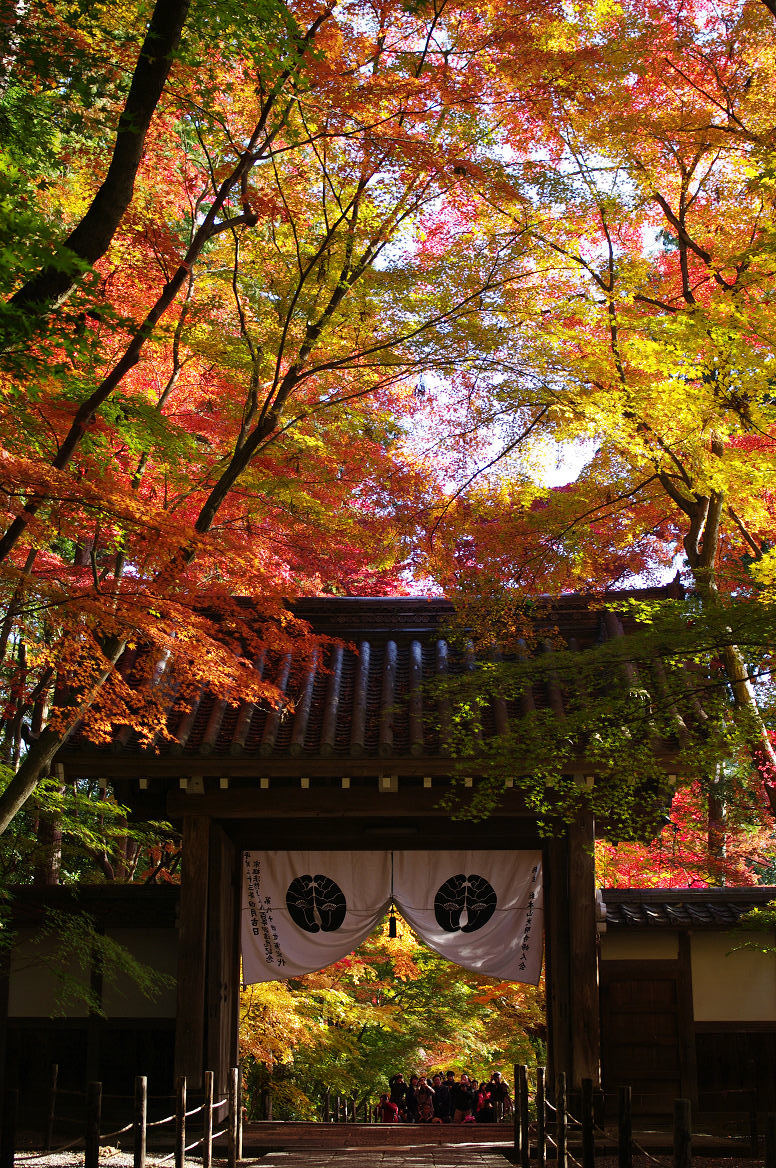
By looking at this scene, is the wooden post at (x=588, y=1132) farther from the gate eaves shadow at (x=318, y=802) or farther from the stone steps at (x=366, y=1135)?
the stone steps at (x=366, y=1135)

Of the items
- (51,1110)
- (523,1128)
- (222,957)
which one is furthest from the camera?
(222,957)

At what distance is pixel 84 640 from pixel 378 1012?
11502mm

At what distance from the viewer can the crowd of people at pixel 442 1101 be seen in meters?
14.5

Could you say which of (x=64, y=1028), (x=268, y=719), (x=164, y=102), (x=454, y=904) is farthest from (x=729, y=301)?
(x=64, y=1028)

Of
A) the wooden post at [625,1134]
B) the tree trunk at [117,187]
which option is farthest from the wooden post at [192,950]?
the tree trunk at [117,187]

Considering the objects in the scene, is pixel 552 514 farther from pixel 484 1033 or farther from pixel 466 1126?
pixel 484 1033

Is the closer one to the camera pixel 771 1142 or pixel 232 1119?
pixel 771 1142

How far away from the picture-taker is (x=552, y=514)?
10117 mm

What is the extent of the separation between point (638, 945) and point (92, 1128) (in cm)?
644

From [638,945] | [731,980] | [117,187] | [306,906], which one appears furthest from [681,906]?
[117,187]

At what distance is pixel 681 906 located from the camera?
1041 cm

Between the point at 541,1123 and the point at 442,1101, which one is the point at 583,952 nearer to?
the point at 541,1123

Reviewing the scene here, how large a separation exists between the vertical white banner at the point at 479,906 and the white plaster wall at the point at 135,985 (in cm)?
238

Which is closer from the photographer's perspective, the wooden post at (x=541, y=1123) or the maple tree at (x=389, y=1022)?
the wooden post at (x=541, y=1123)
